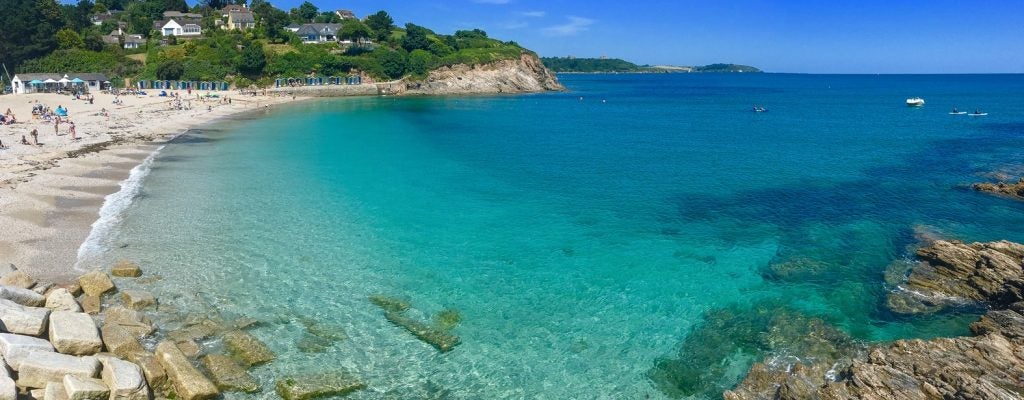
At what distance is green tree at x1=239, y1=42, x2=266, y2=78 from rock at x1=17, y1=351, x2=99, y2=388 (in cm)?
10486

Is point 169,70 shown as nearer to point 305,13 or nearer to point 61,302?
point 305,13

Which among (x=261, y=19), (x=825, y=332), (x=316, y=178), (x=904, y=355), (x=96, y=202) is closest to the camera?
(x=904, y=355)

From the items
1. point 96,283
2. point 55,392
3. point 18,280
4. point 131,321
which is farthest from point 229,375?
point 18,280

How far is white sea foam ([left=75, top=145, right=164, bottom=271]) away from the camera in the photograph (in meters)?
22.9

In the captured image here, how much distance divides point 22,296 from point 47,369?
551 centimetres

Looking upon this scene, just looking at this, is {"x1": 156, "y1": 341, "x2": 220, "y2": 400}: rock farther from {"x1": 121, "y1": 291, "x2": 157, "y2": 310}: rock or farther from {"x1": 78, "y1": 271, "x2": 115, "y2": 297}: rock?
{"x1": 78, "y1": 271, "x2": 115, "y2": 297}: rock

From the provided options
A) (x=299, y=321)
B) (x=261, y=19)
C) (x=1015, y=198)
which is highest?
(x=261, y=19)

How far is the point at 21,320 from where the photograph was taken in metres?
14.8

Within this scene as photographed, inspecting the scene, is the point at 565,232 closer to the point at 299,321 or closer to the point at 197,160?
the point at 299,321

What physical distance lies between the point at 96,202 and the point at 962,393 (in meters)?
35.1

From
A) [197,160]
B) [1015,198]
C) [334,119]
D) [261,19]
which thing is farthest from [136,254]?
[261,19]

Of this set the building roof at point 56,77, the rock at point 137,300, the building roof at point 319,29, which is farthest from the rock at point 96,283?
the building roof at point 319,29

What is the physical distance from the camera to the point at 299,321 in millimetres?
18047

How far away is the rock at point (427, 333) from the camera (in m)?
17.0
